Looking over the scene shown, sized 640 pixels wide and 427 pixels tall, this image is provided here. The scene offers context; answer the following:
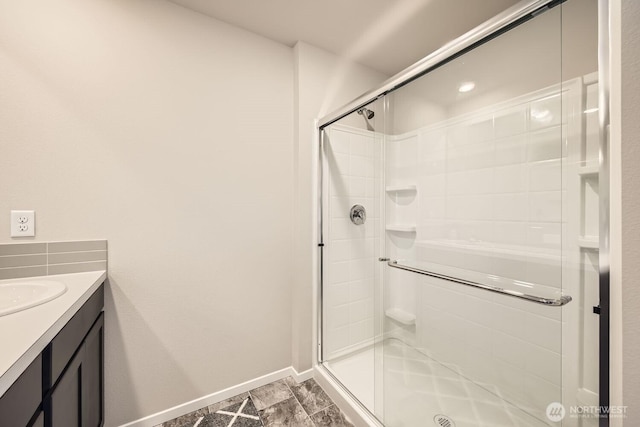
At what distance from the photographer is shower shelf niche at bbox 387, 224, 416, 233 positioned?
5.39ft

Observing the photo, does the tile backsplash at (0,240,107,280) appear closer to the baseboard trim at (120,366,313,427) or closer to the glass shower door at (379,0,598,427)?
the baseboard trim at (120,366,313,427)

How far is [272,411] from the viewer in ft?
4.97

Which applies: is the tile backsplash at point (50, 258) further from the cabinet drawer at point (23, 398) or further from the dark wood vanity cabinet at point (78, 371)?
the cabinet drawer at point (23, 398)

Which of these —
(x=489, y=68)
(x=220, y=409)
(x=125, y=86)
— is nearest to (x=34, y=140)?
(x=125, y=86)

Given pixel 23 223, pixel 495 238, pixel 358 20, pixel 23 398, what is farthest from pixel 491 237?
pixel 23 223

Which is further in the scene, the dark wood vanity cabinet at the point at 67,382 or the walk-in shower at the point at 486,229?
the walk-in shower at the point at 486,229

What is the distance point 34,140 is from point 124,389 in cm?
130

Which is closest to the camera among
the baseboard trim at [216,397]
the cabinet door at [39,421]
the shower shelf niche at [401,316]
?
the cabinet door at [39,421]

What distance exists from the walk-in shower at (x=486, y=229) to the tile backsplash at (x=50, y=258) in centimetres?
129

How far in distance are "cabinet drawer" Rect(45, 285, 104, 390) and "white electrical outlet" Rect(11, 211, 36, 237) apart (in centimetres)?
39

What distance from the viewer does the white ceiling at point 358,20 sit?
4.84ft

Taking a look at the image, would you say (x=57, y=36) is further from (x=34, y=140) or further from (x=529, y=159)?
(x=529, y=159)

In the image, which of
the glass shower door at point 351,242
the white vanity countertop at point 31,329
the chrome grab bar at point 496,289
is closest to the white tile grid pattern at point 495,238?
the chrome grab bar at point 496,289

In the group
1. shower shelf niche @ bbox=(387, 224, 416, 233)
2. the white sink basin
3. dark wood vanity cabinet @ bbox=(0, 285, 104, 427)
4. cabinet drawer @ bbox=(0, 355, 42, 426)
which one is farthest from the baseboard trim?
shower shelf niche @ bbox=(387, 224, 416, 233)
